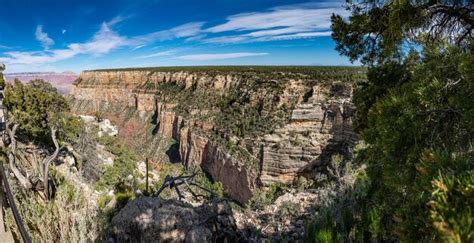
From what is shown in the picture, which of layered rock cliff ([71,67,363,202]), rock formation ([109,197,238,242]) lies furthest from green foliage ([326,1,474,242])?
layered rock cliff ([71,67,363,202])

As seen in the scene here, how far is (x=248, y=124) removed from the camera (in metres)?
37.4

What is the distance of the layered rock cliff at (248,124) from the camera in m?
30.7

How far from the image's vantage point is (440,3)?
11.1ft

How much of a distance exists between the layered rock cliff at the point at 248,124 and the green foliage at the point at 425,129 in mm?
14551

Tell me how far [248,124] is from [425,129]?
35.2m

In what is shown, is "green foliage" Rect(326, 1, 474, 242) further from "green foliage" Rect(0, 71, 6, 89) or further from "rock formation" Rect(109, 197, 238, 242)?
"green foliage" Rect(0, 71, 6, 89)

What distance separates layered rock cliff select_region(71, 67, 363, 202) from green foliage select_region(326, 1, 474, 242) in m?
14.6

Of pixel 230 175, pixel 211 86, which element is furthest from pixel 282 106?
pixel 211 86

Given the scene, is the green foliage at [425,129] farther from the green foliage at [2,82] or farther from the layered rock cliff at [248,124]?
the green foliage at [2,82]

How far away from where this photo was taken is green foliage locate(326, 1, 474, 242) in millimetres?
1193

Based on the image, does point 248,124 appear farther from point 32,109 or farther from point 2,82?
point 2,82

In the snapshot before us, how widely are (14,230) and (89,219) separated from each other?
602 mm

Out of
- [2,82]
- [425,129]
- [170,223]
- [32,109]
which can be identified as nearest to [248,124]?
[32,109]

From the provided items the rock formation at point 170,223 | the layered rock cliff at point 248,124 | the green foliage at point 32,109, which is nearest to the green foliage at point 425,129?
the rock formation at point 170,223
